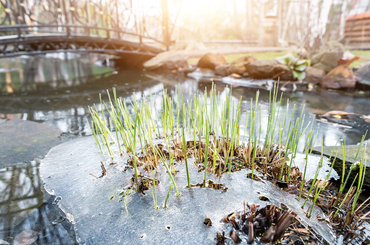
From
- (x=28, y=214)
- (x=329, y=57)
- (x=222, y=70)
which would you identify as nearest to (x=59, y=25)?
(x=222, y=70)

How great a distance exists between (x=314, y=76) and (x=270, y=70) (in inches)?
41.2

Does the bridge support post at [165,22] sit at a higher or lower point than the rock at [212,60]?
higher

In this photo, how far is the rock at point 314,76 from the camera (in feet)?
20.6

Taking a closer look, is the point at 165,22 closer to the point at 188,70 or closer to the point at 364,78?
the point at 188,70

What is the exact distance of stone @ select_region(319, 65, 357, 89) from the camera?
585cm

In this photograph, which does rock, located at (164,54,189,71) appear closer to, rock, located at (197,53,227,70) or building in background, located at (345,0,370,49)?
rock, located at (197,53,227,70)

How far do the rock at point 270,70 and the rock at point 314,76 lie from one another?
0.40 meters

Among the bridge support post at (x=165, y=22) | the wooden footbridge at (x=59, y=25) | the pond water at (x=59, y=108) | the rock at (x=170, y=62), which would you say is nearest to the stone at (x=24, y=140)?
the pond water at (x=59, y=108)

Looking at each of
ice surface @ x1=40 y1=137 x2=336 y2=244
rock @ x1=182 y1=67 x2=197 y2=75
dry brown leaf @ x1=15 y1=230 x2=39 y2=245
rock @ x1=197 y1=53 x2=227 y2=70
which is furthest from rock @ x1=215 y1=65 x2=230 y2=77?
dry brown leaf @ x1=15 y1=230 x2=39 y2=245

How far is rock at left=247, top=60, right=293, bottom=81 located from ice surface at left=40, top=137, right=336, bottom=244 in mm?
5046

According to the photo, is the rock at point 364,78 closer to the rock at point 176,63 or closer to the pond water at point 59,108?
the pond water at point 59,108

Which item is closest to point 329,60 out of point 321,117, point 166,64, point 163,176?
point 321,117

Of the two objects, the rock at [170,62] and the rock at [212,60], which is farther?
the rock at [170,62]

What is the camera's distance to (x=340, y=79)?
593 centimetres
